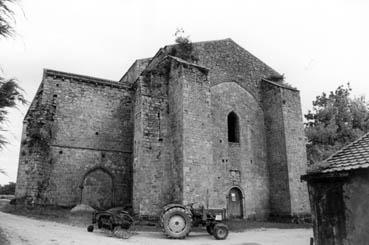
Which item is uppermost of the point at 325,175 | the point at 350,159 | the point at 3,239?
the point at 350,159

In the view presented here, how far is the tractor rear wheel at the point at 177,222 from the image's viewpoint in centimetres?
1159

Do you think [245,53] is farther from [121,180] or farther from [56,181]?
[56,181]

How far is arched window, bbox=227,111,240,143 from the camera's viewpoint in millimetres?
19047

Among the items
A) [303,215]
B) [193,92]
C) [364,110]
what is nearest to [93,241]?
[193,92]

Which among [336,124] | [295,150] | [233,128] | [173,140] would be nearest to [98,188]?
[173,140]

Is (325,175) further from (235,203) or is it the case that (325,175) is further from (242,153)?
(242,153)

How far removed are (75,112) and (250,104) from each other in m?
10.1

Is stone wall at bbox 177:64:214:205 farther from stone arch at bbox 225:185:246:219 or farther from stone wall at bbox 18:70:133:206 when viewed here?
stone wall at bbox 18:70:133:206

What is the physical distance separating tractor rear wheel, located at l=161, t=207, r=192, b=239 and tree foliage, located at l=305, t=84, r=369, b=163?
14.6m

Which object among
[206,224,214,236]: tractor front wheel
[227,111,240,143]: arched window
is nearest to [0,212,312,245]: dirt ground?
[206,224,214,236]: tractor front wheel

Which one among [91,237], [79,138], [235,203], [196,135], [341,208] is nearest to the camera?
[341,208]

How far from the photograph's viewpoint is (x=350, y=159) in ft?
20.7

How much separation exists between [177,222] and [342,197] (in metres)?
6.90

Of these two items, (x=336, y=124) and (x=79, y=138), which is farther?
(x=336, y=124)
